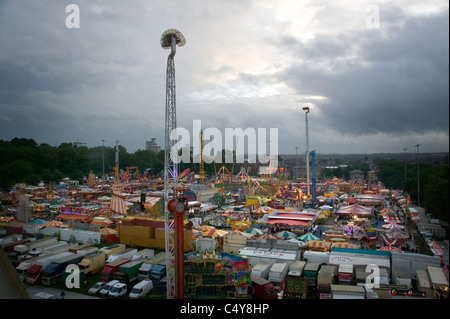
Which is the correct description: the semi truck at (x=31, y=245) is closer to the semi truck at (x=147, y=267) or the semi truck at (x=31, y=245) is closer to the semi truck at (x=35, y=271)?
the semi truck at (x=35, y=271)

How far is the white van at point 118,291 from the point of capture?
28.9 ft

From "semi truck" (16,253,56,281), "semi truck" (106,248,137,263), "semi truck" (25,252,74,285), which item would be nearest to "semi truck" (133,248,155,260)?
"semi truck" (106,248,137,263)

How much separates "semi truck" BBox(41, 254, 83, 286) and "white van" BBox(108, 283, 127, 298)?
2368 mm

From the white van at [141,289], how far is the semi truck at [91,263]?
2.47 metres

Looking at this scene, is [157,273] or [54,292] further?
[157,273]

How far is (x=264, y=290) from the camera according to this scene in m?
8.30

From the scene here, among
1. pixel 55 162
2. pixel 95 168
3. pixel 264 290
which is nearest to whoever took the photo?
pixel 264 290

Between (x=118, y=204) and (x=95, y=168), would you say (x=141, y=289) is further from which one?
(x=95, y=168)

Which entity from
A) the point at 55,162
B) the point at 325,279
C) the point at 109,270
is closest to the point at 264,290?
the point at 325,279

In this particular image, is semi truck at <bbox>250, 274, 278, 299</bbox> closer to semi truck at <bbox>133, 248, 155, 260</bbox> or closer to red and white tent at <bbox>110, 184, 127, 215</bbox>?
semi truck at <bbox>133, 248, 155, 260</bbox>

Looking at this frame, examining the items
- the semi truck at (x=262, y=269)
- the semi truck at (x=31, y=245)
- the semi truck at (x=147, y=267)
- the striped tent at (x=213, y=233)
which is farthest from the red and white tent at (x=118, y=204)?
the semi truck at (x=262, y=269)

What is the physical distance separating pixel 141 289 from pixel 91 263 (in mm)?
2811

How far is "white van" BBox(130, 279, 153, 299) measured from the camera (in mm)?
8742
